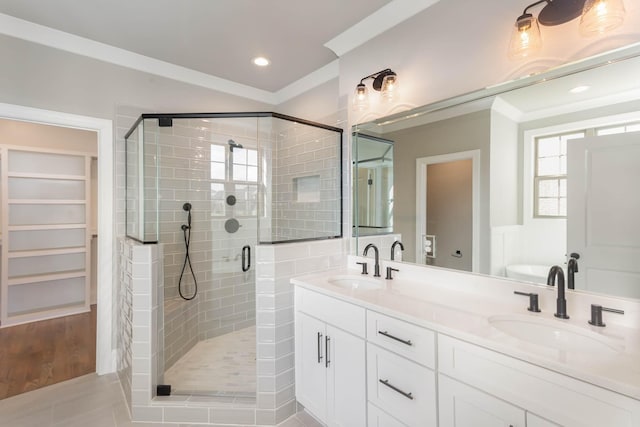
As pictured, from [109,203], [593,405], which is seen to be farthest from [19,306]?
[593,405]

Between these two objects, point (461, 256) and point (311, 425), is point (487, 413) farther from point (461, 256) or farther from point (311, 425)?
point (311, 425)

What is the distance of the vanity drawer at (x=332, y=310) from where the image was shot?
149 centimetres

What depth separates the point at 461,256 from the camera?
1.65 m

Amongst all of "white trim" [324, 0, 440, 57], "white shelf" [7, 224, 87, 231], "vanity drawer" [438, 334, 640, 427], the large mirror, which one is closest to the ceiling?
"white trim" [324, 0, 440, 57]

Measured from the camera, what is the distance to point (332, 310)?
1.63 m

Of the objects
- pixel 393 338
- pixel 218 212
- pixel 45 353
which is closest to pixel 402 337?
pixel 393 338

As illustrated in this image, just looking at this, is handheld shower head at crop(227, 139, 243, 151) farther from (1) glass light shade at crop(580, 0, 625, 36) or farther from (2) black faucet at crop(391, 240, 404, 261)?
(1) glass light shade at crop(580, 0, 625, 36)

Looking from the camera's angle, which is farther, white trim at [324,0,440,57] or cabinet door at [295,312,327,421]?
white trim at [324,0,440,57]

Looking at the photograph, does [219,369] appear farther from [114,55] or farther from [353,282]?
[114,55]

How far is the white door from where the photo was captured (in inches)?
44.7

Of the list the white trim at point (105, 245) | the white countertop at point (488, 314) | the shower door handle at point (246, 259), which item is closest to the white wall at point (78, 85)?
the white trim at point (105, 245)

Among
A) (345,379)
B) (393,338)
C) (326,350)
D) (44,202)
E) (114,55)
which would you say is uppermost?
(114,55)

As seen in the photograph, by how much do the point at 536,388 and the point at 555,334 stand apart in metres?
0.37

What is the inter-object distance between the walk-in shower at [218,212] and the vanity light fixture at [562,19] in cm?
129
